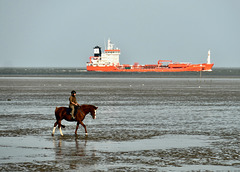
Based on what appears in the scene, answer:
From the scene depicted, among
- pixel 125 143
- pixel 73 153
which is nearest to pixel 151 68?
pixel 125 143

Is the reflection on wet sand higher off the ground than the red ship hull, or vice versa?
the reflection on wet sand

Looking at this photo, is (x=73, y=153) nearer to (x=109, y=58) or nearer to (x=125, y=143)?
(x=125, y=143)

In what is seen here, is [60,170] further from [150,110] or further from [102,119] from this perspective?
[150,110]

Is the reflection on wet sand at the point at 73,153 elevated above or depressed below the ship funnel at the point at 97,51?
below

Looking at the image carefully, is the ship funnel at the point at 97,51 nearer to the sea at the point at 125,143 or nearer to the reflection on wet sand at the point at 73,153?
the sea at the point at 125,143

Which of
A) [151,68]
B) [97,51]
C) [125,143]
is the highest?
[97,51]

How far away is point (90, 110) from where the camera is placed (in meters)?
18.1

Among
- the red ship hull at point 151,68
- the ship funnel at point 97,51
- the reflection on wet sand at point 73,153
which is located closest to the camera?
the reflection on wet sand at point 73,153

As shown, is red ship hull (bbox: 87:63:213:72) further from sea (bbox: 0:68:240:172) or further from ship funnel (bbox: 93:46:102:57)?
sea (bbox: 0:68:240:172)

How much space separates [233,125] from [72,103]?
7.56 meters

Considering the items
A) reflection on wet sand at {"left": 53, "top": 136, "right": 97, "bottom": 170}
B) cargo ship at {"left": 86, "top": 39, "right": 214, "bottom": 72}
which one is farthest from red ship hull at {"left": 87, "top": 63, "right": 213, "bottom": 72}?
reflection on wet sand at {"left": 53, "top": 136, "right": 97, "bottom": 170}

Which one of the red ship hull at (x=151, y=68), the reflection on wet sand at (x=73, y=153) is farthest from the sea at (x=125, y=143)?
the red ship hull at (x=151, y=68)

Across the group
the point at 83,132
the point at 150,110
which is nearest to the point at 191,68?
the point at 150,110

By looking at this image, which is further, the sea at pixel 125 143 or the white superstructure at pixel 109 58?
the white superstructure at pixel 109 58
